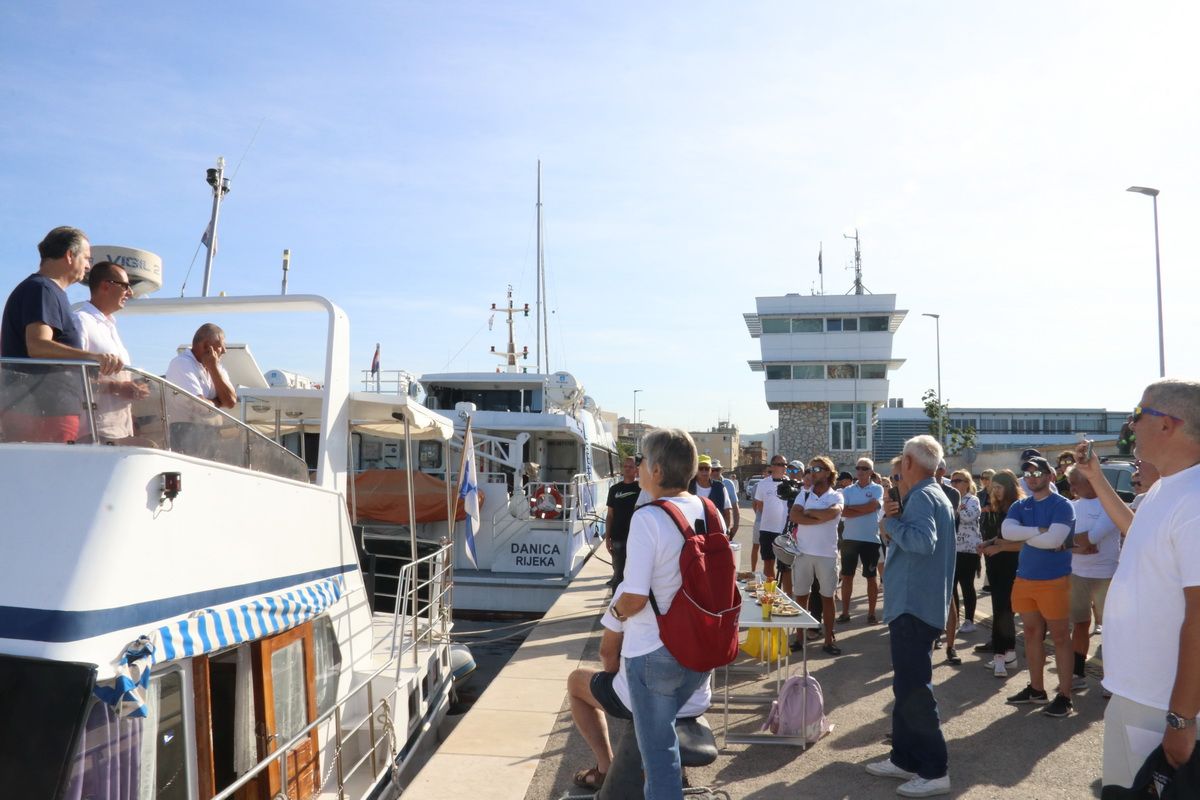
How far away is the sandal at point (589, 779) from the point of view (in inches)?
195

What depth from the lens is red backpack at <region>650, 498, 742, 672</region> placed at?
11.2 feet

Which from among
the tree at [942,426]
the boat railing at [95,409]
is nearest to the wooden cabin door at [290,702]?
the boat railing at [95,409]

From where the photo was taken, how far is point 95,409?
3.43 meters

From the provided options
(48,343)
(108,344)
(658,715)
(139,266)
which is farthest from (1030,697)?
(139,266)

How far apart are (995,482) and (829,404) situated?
46151 millimetres

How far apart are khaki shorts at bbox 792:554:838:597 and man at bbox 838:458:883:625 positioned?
75 centimetres

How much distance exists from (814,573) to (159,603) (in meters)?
6.41

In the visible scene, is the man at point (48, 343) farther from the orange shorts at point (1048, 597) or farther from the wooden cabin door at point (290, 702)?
the orange shorts at point (1048, 597)

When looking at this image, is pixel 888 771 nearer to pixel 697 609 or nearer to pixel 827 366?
pixel 697 609

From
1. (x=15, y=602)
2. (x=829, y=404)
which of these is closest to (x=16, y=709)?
(x=15, y=602)

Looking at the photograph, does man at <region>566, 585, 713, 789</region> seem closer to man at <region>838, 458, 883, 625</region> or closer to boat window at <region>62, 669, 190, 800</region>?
boat window at <region>62, 669, 190, 800</region>

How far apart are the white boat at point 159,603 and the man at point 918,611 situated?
10.5ft

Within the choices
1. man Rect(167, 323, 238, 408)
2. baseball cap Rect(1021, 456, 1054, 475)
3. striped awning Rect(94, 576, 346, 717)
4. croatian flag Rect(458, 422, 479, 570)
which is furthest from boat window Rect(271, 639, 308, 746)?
baseball cap Rect(1021, 456, 1054, 475)

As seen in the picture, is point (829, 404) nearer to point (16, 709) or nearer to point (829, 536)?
point (829, 536)
